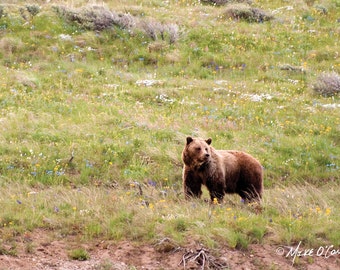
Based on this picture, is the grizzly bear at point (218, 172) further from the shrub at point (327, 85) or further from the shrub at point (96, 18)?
the shrub at point (96, 18)

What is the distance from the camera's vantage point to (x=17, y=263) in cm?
662

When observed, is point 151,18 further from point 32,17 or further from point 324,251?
point 324,251

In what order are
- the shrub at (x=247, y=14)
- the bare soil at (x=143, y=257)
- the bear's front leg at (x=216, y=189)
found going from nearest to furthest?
the bare soil at (x=143, y=257), the bear's front leg at (x=216, y=189), the shrub at (x=247, y=14)

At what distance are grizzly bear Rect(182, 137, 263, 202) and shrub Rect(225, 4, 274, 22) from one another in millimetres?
13151

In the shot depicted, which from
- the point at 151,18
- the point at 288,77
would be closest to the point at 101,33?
the point at 151,18

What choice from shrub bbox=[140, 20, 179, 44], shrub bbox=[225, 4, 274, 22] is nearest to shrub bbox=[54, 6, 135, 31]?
shrub bbox=[140, 20, 179, 44]

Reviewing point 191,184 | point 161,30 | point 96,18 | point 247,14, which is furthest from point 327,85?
point 191,184

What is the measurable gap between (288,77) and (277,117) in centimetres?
351

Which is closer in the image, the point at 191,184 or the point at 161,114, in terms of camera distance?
the point at 191,184

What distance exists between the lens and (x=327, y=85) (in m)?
16.4
